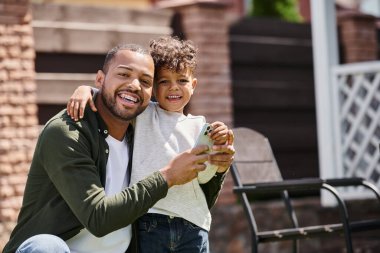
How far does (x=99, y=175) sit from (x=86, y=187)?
0.55ft

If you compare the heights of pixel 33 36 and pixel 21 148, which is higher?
pixel 33 36

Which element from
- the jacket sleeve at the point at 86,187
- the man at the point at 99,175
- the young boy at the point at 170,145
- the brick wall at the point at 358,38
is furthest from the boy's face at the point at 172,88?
the brick wall at the point at 358,38

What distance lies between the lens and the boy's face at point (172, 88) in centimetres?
350

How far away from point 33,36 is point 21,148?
92cm

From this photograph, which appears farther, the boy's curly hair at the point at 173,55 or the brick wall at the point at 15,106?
the brick wall at the point at 15,106

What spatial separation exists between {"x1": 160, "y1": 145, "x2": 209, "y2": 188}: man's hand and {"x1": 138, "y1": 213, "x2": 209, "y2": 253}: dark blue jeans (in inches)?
9.0

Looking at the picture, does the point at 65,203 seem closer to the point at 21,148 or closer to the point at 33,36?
the point at 21,148

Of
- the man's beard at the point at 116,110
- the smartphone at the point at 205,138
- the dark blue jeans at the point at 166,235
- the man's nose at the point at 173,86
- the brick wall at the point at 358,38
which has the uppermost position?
the brick wall at the point at 358,38

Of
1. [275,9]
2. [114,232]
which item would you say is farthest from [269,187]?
[275,9]

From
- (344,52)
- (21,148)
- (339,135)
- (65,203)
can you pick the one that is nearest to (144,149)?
(65,203)

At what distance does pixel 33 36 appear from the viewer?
22.5ft

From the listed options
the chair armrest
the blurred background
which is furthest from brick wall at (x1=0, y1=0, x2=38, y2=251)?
the chair armrest

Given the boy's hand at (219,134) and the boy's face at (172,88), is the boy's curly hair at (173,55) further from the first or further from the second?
the boy's hand at (219,134)

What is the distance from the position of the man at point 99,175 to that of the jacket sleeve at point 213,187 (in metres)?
0.15
